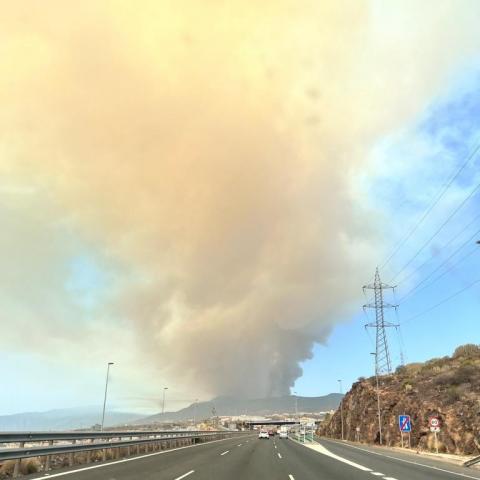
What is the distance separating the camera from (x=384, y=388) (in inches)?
3223

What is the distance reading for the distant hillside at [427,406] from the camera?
45906mm

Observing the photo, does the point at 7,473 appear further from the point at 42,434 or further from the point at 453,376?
the point at 453,376

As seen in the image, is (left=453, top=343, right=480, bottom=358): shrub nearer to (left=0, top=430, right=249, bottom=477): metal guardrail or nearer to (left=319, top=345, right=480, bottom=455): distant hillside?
(left=319, top=345, right=480, bottom=455): distant hillside

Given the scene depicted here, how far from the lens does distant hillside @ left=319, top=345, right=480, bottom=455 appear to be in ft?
151

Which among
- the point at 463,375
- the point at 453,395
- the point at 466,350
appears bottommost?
the point at 453,395

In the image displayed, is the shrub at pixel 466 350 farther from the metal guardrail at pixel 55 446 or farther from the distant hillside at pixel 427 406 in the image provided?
the metal guardrail at pixel 55 446

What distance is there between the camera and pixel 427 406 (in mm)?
56656

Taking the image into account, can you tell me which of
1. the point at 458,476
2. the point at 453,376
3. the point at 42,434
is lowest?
the point at 458,476

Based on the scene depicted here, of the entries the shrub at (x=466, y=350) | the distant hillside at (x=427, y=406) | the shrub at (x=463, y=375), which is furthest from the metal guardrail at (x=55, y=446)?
the shrub at (x=466, y=350)

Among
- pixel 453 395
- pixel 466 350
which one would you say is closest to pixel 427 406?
pixel 453 395

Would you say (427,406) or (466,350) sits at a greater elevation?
(466,350)

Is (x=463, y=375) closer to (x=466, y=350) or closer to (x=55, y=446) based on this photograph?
(x=466, y=350)

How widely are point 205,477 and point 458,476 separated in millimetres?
10460

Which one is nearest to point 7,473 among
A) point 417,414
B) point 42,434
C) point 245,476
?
point 42,434
